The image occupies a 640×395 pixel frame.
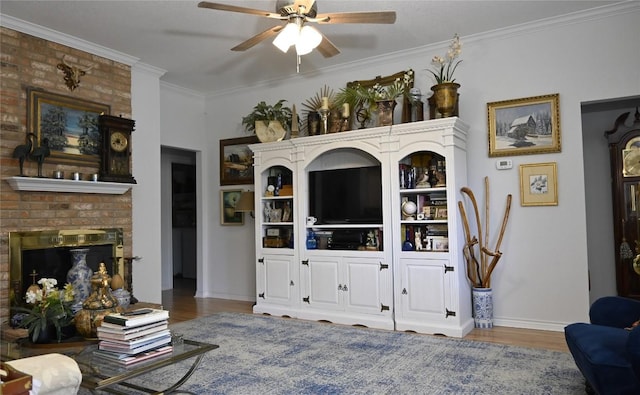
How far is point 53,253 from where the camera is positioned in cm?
420

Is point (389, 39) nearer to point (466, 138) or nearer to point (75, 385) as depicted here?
point (466, 138)

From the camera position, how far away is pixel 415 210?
439cm

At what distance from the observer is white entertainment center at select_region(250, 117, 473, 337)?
4.14 meters

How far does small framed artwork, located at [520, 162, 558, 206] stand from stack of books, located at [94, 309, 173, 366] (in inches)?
139

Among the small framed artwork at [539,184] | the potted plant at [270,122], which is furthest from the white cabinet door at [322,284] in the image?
the small framed artwork at [539,184]

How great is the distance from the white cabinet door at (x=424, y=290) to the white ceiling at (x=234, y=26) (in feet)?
7.54

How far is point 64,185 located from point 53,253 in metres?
0.66

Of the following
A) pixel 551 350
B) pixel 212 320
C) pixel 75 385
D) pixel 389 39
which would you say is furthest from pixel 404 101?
pixel 75 385

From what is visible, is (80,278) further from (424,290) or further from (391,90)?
(391,90)

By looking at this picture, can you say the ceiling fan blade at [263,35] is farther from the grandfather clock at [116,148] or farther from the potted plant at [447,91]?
the grandfather clock at [116,148]

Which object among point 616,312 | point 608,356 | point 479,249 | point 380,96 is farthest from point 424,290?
point 608,356

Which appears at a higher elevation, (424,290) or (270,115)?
(270,115)

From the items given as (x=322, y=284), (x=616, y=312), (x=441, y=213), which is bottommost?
(x=322, y=284)

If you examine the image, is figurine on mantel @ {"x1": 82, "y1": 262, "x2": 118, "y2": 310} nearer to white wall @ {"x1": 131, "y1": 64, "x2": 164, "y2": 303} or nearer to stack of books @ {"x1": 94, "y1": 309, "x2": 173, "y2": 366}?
stack of books @ {"x1": 94, "y1": 309, "x2": 173, "y2": 366}
